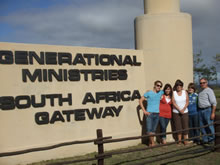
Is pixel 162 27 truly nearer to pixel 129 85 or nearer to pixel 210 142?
pixel 129 85

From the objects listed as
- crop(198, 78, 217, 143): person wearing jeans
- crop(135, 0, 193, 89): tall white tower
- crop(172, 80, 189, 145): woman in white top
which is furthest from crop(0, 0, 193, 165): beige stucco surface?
crop(198, 78, 217, 143): person wearing jeans

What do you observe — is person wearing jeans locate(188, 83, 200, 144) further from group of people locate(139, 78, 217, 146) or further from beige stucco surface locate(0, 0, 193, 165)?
beige stucco surface locate(0, 0, 193, 165)

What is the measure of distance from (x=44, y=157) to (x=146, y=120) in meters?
2.78

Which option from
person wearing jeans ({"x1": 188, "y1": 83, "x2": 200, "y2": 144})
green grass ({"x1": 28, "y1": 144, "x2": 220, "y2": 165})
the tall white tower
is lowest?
green grass ({"x1": 28, "y1": 144, "x2": 220, "y2": 165})

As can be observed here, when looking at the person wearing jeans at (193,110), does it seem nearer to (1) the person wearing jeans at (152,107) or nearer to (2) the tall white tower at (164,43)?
(2) the tall white tower at (164,43)

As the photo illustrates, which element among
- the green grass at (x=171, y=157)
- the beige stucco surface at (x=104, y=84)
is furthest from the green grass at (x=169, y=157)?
the beige stucco surface at (x=104, y=84)

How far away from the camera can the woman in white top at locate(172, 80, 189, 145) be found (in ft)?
23.7

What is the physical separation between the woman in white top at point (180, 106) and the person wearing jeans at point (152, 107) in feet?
1.46

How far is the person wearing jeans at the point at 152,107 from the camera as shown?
23.3ft

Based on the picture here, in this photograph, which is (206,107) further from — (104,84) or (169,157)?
(104,84)

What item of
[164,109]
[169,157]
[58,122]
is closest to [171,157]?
[169,157]

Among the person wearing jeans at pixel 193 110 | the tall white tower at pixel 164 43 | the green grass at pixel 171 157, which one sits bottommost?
the green grass at pixel 171 157

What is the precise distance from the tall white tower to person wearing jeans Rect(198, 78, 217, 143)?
97 cm

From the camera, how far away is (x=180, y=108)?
7273 millimetres
